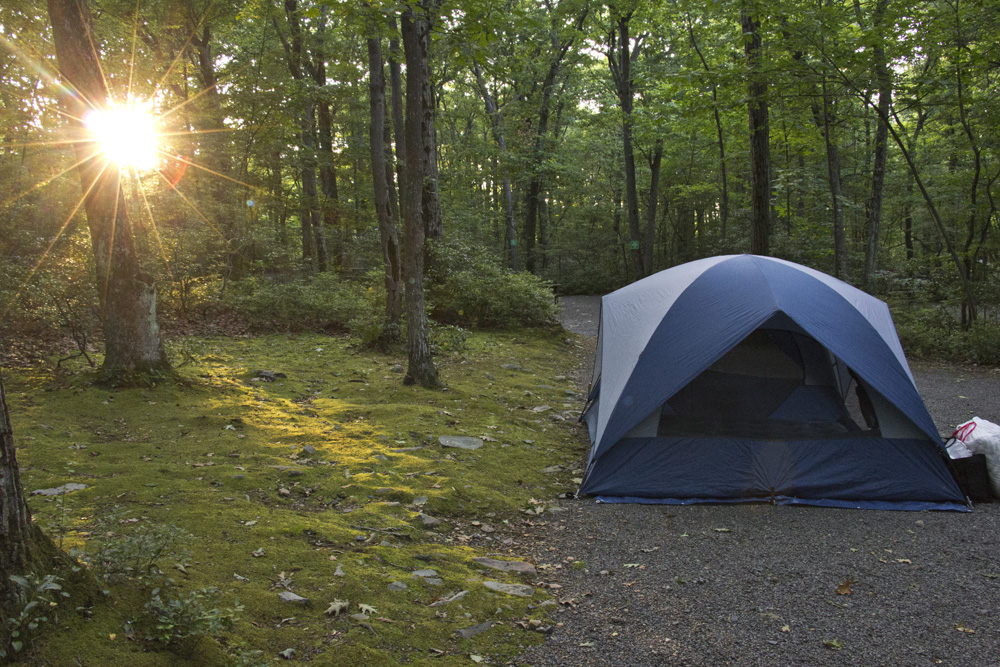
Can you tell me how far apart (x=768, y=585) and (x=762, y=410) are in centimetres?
246

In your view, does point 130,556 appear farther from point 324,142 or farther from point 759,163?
point 324,142

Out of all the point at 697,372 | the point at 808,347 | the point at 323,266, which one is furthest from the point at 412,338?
the point at 323,266

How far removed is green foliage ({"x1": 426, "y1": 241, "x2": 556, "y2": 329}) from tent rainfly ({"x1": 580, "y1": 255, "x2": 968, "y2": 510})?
7.45m

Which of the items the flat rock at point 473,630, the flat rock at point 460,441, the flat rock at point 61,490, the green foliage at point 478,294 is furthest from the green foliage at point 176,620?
the green foliage at point 478,294

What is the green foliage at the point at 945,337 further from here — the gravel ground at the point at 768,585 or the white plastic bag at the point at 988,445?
the gravel ground at the point at 768,585

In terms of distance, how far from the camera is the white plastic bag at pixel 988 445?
481cm

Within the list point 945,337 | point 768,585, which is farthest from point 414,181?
point 945,337

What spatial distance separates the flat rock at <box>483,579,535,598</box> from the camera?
3453 mm

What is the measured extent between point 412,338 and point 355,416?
1.41 m

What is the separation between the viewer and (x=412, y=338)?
7.57 meters

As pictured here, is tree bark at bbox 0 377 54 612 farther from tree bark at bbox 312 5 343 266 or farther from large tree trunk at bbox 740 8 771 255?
tree bark at bbox 312 5 343 266

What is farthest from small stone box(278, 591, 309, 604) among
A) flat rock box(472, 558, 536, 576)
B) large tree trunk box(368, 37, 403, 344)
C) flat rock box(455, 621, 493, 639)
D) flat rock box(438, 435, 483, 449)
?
large tree trunk box(368, 37, 403, 344)

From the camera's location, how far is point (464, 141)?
2181cm

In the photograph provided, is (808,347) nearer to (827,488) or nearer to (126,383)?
(827,488)
